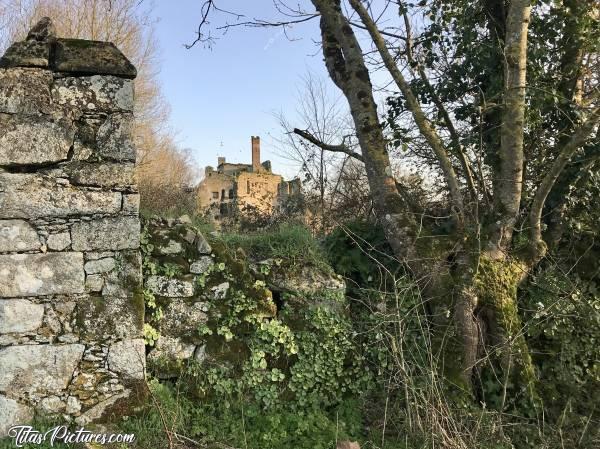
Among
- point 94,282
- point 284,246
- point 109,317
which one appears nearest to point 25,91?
point 94,282

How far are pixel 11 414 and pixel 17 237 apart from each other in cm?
120

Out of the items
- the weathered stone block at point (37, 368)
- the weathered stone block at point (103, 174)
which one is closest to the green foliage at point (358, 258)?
the weathered stone block at point (103, 174)

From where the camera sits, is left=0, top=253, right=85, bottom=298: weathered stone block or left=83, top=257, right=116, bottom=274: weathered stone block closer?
left=0, top=253, right=85, bottom=298: weathered stone block

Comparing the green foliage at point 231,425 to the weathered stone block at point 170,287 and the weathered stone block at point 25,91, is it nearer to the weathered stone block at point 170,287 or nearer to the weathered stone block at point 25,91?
the weathered stone block at point 170,287

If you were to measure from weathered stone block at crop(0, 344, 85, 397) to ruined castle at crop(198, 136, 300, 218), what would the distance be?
4.39m

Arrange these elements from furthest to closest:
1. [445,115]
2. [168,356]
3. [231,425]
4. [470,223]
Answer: [445,115] → [470,223] → [168,356] → [231,425]

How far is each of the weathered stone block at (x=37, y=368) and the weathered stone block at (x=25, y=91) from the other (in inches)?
64.9

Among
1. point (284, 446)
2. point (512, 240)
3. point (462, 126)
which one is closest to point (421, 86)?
point (462, 126)

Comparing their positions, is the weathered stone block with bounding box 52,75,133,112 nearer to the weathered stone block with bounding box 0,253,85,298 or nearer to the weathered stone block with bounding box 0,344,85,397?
the weathered stone block with bounding box 0,253,85,298

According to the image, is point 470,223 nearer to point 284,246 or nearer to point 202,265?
point 284,246

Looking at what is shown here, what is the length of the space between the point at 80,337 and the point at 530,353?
4.00 meters

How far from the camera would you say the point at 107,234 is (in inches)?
131

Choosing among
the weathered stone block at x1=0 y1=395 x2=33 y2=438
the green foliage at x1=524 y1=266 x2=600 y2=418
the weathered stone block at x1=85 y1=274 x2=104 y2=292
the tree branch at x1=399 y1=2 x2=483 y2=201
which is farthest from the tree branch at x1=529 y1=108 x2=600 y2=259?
the weathered stone block at x1=0 y1=395 x2=33 y2=438

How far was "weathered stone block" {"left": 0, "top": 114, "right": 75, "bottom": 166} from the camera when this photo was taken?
10.3 ft
